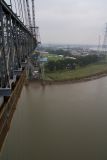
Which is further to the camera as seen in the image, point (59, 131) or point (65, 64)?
point (65, 64)

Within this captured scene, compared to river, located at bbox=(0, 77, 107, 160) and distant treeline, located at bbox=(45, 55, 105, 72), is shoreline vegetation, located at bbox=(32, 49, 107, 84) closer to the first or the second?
distant treeline, located at bbox=(45, 55, 105, 72)

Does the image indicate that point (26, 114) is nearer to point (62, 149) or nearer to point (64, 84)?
point (62, 149)

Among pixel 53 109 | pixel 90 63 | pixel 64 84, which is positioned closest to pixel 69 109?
pixel 53 109

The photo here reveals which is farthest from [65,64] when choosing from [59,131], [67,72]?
[59,131]

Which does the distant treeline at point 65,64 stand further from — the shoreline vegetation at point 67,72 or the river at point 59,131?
the river at point 59,131

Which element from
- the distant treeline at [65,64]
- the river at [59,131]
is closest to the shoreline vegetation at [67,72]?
the distant treeline at [65,64]

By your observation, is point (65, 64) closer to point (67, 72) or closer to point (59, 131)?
point (67, 72)

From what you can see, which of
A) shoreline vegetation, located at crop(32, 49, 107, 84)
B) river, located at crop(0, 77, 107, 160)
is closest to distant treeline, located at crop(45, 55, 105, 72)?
shoreline vegetation, located at crop(32, 49, 107, 84)

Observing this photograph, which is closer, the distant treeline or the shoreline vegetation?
the shoreline vegetation
